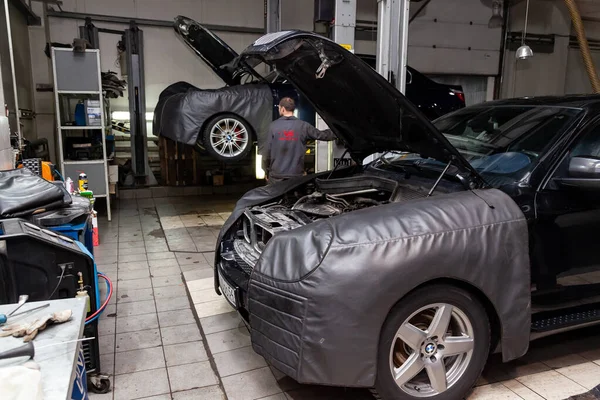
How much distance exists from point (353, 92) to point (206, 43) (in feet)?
16.3

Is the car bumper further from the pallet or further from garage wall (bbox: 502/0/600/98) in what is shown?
garage wall (bbox: 502/0/600/98)

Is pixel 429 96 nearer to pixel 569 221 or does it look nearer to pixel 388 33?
pixel 388 33

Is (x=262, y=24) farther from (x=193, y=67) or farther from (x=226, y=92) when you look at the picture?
(x=226, y=92)

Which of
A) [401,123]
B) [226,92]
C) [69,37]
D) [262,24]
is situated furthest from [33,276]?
[262,24]

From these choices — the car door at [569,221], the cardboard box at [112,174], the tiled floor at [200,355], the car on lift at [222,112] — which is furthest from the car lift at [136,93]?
the car door at [569,221]

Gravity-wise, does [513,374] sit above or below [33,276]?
below

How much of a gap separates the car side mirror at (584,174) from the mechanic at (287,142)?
2798mm

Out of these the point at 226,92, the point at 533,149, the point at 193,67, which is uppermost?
the point at 193,67

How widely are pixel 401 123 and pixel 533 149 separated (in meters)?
0.76

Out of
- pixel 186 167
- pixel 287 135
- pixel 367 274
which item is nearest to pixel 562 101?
pixel 367 274

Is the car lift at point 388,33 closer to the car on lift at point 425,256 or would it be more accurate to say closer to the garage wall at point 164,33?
the car on lift at point 425,256

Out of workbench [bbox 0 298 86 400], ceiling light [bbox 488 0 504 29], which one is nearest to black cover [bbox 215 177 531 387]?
workbench [bbox 0 298 86 400]

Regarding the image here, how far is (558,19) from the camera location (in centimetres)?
1120

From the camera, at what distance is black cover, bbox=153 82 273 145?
20.1 ft
